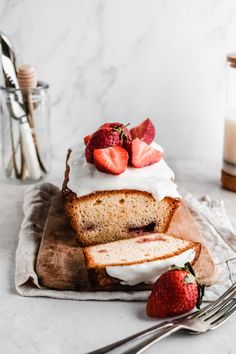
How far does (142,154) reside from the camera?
2113 mm

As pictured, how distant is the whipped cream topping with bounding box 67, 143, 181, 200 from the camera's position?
203cm

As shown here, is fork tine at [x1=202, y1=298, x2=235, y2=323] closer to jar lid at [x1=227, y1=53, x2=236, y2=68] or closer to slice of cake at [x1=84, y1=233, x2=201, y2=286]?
slice of cake at [x1=84, y1=233, x2=201, y2=286]

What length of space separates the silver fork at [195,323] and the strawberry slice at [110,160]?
1.67 ft

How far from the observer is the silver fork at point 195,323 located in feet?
5.02

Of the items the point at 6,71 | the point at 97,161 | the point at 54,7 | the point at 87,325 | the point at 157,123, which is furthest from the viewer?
the point at 157,123

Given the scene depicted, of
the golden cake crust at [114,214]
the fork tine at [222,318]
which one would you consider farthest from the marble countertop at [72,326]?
the golden cake crust at [114,214]

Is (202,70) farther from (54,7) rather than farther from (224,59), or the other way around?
(54,7)

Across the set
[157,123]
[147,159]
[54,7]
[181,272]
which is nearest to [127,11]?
[54,7]

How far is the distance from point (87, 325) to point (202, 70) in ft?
4.82

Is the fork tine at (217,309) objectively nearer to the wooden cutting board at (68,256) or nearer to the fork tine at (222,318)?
the fork tine at (222,318)

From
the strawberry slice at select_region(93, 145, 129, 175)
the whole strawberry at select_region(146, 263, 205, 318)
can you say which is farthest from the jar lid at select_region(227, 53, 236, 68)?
the whole strawberry at select_region(146, 263, 205, 318)

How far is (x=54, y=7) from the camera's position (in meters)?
2.68

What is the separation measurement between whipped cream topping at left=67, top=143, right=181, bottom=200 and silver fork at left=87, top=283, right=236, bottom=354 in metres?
0.40

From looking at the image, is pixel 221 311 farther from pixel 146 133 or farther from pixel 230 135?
pixel 230 135
